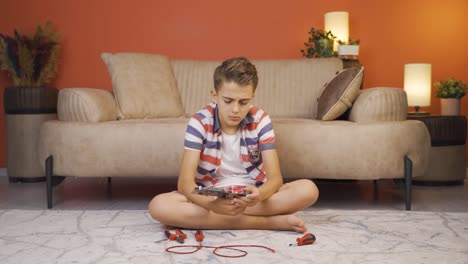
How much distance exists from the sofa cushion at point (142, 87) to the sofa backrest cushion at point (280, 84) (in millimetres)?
124

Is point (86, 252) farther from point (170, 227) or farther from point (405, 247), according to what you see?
point (405, 247)

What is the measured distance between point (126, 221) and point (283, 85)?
159 centimetres

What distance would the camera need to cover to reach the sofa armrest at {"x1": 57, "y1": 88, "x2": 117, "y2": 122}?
2.81m

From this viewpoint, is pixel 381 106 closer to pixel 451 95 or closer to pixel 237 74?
pixel 237 74

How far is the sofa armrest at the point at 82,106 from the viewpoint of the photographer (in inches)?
111

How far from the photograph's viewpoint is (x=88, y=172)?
271 centimetres

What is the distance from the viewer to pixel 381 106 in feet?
8.85

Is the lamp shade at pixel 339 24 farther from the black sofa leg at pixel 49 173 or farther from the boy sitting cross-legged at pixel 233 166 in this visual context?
the black sofa leg at pixel 49 173

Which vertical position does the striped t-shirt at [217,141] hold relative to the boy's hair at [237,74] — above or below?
below

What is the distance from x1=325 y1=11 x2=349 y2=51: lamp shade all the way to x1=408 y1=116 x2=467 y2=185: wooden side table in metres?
0.81

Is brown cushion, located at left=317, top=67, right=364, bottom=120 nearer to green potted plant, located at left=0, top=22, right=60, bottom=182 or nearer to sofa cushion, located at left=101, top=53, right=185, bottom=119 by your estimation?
sofa cushion, located at left=101, top=53, right=185, bottom=119

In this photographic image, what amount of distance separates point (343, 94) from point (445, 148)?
3.67 ft

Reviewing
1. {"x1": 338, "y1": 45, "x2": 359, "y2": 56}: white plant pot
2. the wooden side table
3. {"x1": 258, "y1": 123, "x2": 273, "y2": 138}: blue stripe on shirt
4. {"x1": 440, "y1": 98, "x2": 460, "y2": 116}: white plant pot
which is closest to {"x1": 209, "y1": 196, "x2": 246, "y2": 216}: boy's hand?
{"x1": 258, "y1": 123, "x2": 273, "y2": 138}: blue stripe on shirt

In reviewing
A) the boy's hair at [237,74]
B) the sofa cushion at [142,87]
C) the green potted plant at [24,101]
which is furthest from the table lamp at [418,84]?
the green potted plant at [24,101]
